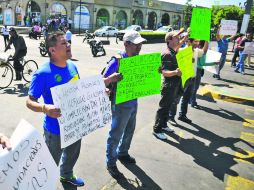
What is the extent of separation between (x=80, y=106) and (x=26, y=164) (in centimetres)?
113

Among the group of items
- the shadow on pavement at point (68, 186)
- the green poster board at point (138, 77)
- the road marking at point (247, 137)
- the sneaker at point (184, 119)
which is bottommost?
the road marking at point (247, 137)

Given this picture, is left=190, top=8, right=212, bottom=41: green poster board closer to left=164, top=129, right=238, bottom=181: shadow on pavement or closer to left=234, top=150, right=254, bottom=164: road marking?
left=164, top=129, right=238, bottom=181: shadow on pavement

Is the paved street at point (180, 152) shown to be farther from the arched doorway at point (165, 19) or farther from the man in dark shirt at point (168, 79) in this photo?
the arched doorway at point (165, 19)

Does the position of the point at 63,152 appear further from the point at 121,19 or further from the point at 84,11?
the point at 121,19

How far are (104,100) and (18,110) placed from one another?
435 centimetres

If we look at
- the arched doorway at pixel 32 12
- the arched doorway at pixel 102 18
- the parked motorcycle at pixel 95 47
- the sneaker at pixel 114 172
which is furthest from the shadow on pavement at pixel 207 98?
the arched doorway at pixel 102 18

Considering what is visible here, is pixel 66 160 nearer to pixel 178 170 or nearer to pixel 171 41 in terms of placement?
pixel 178 170

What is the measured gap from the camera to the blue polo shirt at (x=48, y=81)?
3176mm

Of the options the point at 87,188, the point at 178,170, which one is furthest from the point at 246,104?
the point at 87,188

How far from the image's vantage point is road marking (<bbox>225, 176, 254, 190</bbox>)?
175 inches

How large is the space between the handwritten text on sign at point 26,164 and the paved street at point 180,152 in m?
1.63

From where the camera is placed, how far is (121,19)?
56.9 metres

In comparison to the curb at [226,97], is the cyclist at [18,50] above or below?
above

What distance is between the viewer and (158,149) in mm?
5512
